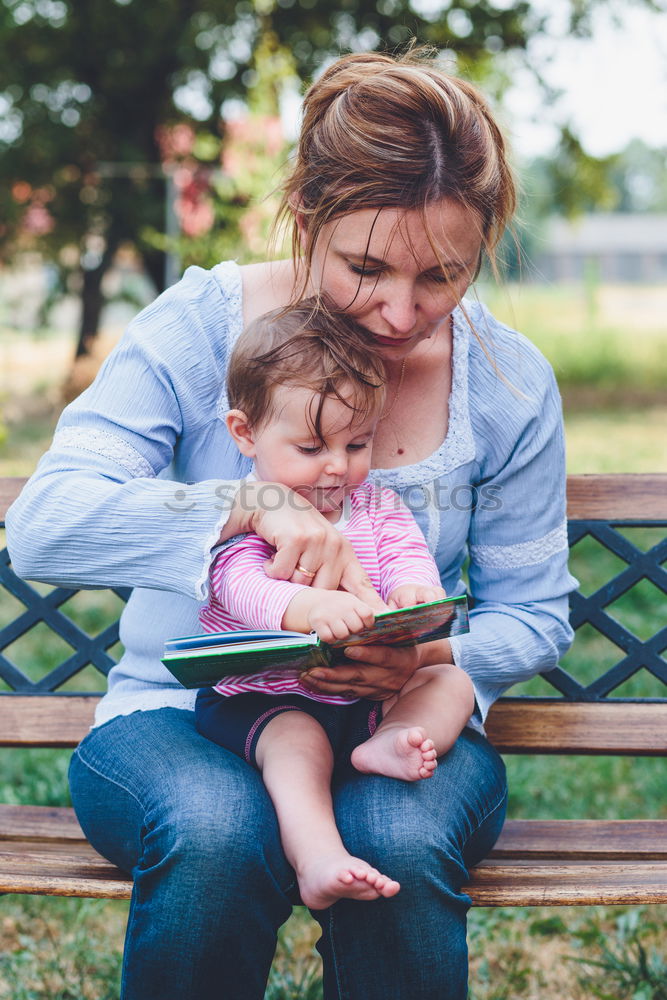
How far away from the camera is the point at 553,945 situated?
9.37 feet

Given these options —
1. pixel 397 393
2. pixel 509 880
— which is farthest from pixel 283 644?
pixel 397 393

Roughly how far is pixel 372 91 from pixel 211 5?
Answer: 10269 mm

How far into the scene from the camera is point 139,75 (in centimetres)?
1175

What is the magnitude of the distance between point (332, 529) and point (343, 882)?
2.00 feet

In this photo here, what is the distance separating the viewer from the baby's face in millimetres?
1941

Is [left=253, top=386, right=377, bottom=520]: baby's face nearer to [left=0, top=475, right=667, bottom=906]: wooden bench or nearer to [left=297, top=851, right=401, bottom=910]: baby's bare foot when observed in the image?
[left=297, top=851, right=401, bottom=910]: baby's bare foot

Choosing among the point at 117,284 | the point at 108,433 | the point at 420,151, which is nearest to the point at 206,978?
the point at 108,433

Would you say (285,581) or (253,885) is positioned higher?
(285,581)

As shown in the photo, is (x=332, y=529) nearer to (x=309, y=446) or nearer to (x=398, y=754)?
(x=309, y=446)

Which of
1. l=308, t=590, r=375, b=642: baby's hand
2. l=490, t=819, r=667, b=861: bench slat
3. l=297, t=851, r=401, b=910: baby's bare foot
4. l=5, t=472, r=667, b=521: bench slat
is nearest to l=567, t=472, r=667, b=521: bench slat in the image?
l=5, t=472, r=667, b=521: bench slat

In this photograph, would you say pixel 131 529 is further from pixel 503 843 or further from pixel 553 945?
pixel 553 945

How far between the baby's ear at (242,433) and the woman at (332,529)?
114mm

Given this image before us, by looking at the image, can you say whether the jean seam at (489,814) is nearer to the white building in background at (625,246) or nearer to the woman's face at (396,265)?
the woman's face at (396,265)

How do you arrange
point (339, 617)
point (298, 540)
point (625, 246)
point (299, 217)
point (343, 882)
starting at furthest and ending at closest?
point (625, 246) → point (299, 217) → point (298, 540) → point (339, 617) → point (343, 882)
